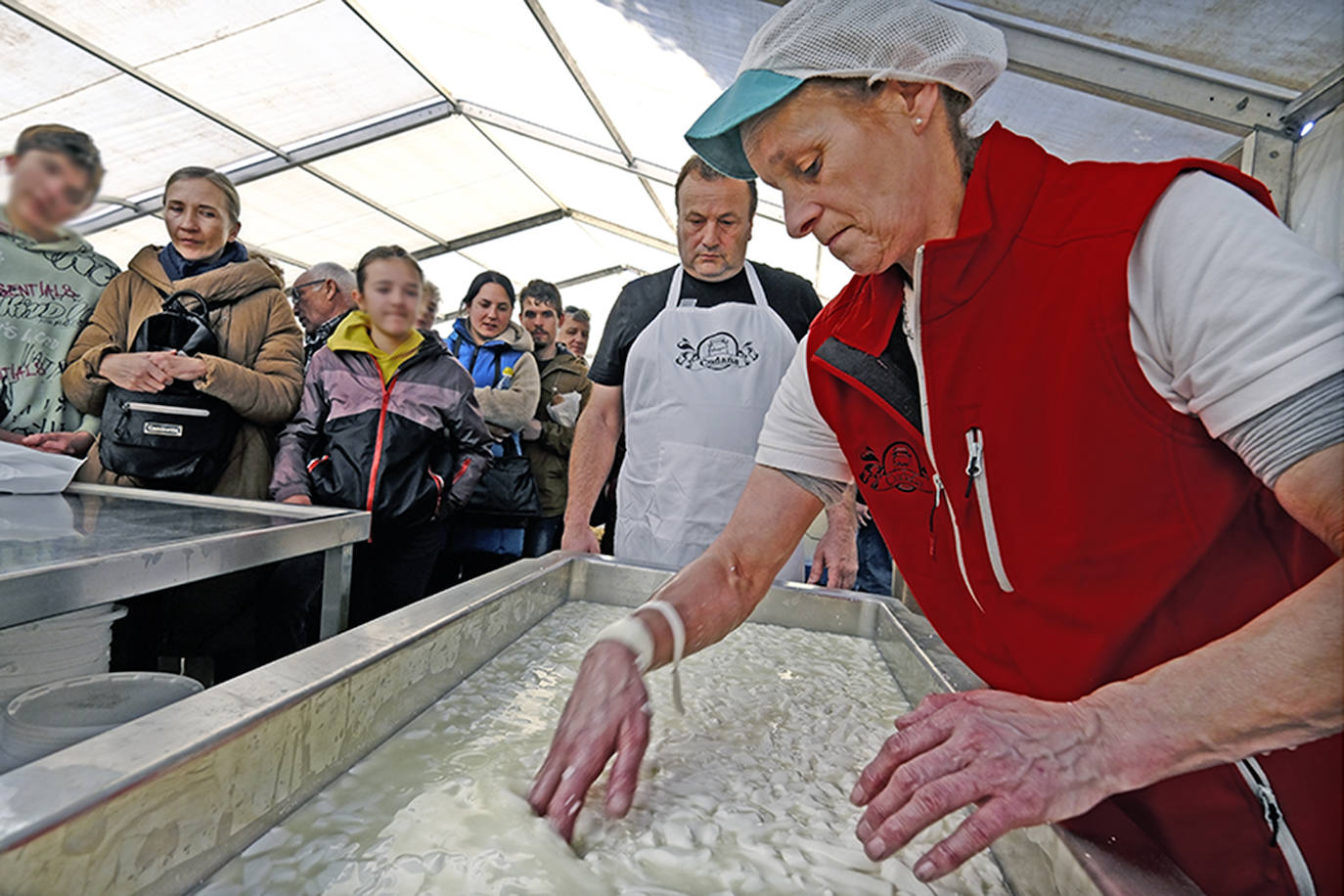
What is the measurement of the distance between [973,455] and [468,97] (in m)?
6.74

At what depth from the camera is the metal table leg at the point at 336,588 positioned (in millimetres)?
2066

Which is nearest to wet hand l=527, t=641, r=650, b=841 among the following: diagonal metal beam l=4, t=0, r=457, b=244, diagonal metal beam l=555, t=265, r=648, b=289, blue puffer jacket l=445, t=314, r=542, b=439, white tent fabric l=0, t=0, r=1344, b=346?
white tent fabric l=0, t=0, r=1344, b=346

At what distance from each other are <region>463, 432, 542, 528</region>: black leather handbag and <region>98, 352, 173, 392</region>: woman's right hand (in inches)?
60.0

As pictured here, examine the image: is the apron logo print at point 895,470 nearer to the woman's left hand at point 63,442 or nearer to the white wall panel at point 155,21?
the woman's left hand at point 63,442

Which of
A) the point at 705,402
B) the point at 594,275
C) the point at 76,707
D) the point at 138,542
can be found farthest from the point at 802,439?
the point at 594,275

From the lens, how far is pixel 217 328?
2441mm

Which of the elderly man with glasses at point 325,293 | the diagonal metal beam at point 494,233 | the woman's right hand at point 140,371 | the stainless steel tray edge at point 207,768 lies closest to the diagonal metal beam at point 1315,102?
the stainless steel tray edge at point 207,768

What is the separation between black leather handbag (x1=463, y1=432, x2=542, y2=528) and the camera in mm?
3555

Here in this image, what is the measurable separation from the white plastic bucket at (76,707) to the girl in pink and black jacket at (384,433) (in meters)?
1.34

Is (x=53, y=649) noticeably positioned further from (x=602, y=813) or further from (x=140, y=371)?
(x=602, y=813)

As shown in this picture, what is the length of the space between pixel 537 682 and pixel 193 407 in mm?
1507

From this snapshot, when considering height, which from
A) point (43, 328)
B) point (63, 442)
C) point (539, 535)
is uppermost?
point (43, 328)

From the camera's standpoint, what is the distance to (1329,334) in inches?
23.0

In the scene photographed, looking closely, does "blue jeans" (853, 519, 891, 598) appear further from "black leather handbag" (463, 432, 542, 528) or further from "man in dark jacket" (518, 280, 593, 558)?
"black leather handbag" (463, 432, 542, 528)
